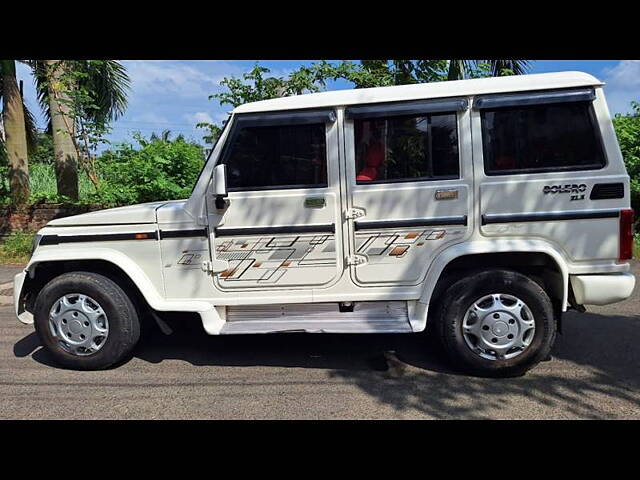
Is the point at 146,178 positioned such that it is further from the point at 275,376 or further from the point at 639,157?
the point at 639,157

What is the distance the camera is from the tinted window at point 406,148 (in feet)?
11.7

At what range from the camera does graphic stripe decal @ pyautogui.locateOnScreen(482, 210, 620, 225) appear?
3.42 m

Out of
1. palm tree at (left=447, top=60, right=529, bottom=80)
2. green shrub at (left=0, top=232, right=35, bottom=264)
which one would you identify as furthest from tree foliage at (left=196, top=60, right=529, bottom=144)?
green shrub at (left=0, top=232, right=35, bottom=264)

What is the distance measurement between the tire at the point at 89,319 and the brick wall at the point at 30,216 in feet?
21.2

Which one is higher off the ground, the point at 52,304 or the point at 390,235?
the point at 390,235

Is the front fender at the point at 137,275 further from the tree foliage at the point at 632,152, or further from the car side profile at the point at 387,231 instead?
the tree foliage at the point at 632,152

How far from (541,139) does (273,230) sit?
2.23 m

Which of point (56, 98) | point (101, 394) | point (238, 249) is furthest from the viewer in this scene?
point (56, 98)

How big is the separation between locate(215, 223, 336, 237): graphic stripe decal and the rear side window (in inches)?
53.7

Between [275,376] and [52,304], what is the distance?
2.01 m

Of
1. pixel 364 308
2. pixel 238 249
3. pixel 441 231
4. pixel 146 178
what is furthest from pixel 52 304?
pixel 146 178

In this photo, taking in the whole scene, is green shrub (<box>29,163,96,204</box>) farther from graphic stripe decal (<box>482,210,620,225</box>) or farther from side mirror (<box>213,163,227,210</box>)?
graphic stripe decal (<box>482,210,620,225</box>)

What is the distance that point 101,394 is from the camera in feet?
11.5

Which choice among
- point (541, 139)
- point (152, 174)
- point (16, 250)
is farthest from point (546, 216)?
point (16, 250)
